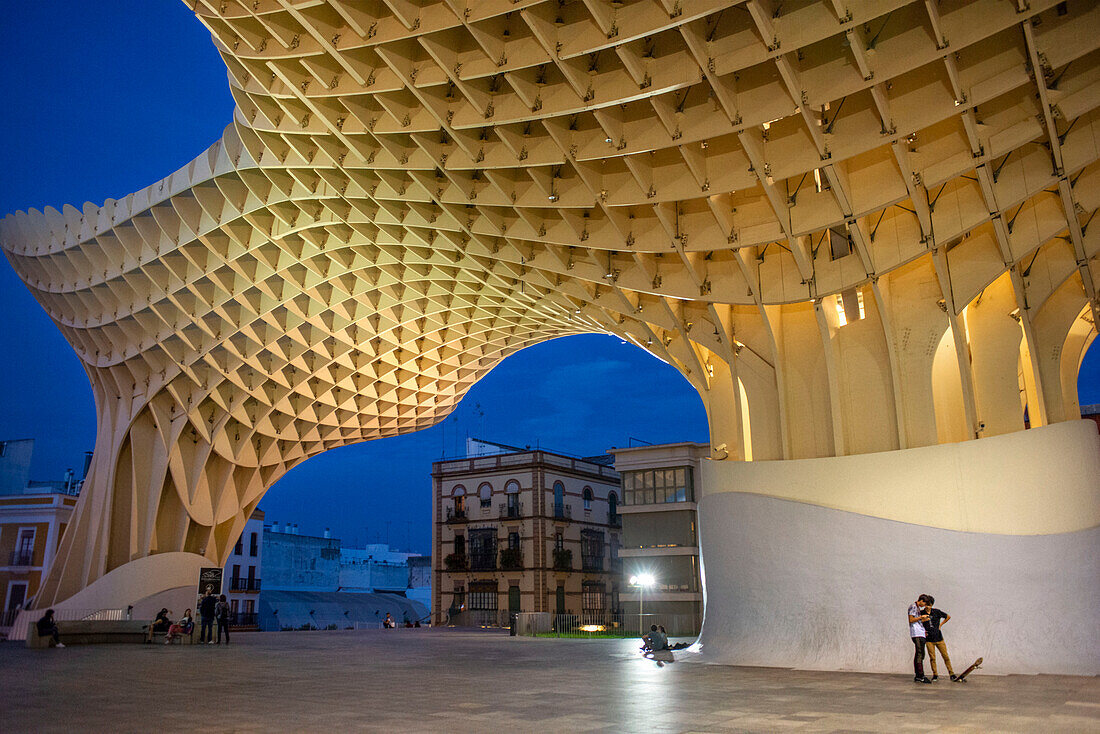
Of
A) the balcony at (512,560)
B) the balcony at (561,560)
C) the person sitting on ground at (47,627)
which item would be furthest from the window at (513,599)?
the person sitting on ground at (47,627)

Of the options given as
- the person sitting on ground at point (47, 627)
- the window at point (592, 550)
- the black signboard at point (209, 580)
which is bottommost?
the person sitting on ground at point (47, 627)

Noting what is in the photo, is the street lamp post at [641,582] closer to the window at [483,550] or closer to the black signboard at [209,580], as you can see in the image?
the window at [483,550]

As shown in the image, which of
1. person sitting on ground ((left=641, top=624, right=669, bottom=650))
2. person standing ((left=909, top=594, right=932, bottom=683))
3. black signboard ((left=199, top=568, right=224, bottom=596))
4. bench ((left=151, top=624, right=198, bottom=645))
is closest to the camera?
person standing ((left=909, top=594, right=932, bottom=683))

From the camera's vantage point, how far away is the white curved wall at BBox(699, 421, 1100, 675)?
16156mm

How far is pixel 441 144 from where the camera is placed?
21031 millimetres

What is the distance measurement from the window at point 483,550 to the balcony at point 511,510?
4.55ft

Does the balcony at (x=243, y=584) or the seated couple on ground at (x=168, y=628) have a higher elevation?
the balcony at (x=243, y=584)

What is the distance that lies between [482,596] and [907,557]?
4394 cm

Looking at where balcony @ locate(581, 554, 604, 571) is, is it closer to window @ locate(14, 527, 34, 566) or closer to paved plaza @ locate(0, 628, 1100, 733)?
window @ locate(14, 527, 34, 566)

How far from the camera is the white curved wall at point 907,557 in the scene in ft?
53.0

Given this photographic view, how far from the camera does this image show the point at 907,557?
715 inches

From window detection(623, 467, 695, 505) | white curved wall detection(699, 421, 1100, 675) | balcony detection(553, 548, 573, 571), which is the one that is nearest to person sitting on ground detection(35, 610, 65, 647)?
white curved wall detection(699, 421, 1100, 675)

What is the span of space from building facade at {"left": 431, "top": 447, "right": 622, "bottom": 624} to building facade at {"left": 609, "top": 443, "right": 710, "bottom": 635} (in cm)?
1116

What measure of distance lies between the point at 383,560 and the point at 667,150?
94.4 m
